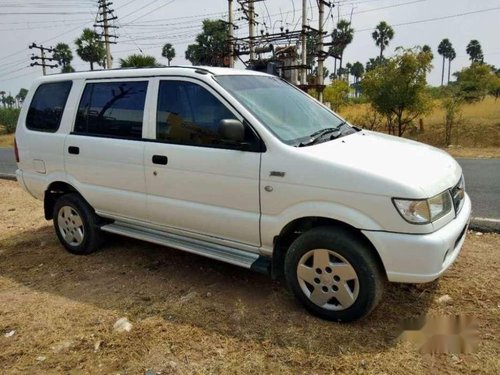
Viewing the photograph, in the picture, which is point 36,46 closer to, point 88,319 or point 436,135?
point 436,135

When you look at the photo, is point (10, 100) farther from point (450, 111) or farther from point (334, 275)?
point (334, 275)

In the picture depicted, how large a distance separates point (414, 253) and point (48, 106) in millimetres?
4244

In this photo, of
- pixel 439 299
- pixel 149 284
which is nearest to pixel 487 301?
pixel 439 299

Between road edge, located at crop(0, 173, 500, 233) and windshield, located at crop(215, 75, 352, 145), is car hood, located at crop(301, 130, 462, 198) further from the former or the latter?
road edge, located at crop(0, 173, 500, 233)

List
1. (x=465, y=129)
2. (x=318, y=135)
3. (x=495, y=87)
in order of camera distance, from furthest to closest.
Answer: (x=495, y=87) < (x=465, y=129) < (x=318, y=135)

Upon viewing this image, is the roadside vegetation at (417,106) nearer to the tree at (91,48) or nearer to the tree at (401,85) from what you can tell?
the tree at (401,85)

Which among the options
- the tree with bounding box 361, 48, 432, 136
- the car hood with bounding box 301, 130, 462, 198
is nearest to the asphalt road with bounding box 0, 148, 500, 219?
the car hood with bounding box 301, 130, 462, 198

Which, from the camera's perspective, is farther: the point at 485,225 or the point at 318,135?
the point at 485,225

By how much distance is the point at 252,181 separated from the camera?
3355mm

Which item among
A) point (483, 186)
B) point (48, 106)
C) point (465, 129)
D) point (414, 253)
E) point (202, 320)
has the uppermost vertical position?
point (48, 106)

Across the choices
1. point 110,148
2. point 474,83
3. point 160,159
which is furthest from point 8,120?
point 160,159

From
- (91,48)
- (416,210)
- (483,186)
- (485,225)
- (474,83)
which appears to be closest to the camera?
(416,210)

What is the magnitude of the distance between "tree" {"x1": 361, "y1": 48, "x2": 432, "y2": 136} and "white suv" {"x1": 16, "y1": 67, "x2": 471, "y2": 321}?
15.2 metres

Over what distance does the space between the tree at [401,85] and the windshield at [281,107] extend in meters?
15.1
